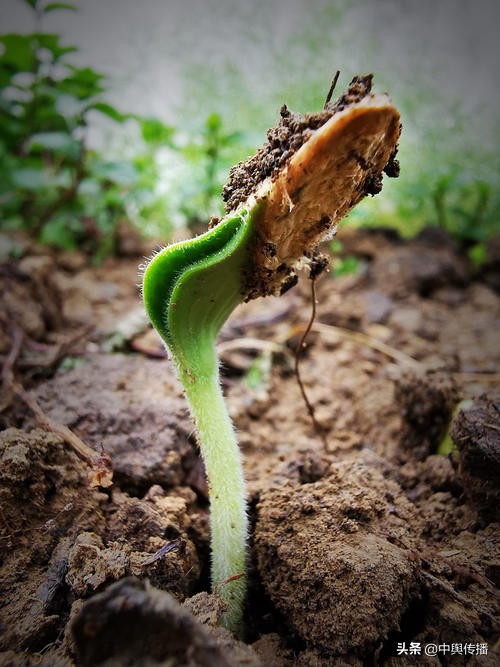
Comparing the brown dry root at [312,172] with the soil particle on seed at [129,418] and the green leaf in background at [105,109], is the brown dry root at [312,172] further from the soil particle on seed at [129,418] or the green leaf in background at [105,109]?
the green leaf in background at [105,109]

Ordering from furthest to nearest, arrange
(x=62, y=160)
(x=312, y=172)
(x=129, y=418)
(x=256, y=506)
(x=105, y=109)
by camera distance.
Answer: (x=62, y=160) → (x=105, y=109) → (x=129, y=418) → (x=256, y=506) → (x=312, y=172)

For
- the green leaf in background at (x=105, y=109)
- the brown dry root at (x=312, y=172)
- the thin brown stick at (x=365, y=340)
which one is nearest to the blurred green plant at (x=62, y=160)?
the green leaf in background at (x=105, y=109)

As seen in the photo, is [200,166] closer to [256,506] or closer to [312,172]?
[312,172]

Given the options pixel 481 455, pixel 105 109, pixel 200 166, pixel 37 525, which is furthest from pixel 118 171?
pixel 481 455

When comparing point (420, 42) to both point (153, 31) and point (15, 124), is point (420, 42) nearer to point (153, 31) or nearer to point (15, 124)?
point (153, 31)

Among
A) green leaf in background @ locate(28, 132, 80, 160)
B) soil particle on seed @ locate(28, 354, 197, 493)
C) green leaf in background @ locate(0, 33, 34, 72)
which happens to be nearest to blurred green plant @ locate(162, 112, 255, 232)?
green leaf in background @ locate(28, 132, 80, 160)

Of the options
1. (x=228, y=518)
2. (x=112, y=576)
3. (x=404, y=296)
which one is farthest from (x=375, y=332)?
(x=112, y=576)
